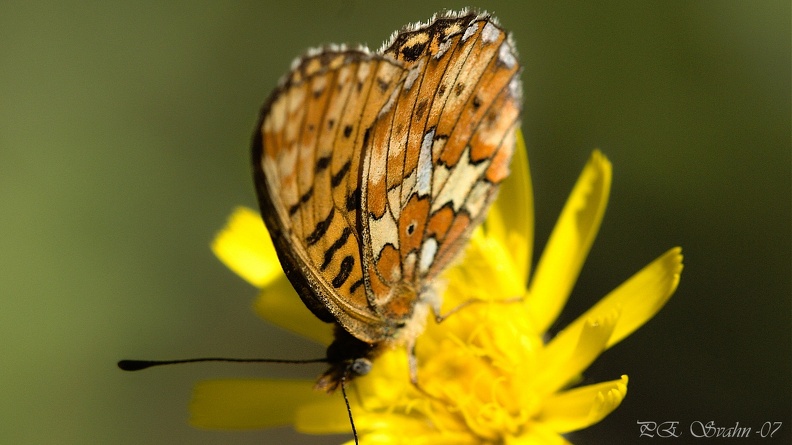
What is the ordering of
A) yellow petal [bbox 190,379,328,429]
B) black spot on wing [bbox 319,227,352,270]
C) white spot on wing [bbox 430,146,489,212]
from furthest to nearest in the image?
yellow petal [bbox 190,379,328,429], white spot on wing [bbox 430,146,489,212], black spot on wing [bbox 319,227,352,270]

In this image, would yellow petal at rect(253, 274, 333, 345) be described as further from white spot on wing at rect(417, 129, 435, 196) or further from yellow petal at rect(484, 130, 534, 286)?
white spot on wing at rect(417, 129, 435, 196)

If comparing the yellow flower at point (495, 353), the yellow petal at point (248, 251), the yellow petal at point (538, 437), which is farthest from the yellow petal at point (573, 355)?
the yellow petal at point (248, 251)

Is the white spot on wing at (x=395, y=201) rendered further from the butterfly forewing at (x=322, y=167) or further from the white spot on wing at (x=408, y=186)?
the butterfly forewing at (x=322, y=167)

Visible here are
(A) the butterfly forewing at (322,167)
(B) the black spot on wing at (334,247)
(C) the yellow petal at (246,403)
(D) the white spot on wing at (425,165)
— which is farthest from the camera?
(C) the yellow petal at (246,403)

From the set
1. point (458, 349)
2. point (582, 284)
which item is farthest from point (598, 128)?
point (458, 349)

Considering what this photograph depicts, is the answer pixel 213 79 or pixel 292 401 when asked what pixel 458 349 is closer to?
pixel 292 401

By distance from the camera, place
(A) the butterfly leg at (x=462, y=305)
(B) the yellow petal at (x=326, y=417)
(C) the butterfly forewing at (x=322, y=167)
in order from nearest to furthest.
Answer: (C) the butterfly forewing at (x=322, y=167)
(A) the butterfly leg at (x=462, y=305)
(B) the yellow petal at (x=326, y=417)

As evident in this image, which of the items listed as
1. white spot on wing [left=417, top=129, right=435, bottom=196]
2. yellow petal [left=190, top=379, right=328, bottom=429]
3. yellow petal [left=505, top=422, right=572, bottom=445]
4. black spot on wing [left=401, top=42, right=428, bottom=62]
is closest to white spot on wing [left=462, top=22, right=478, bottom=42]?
black spot on wing [left=401, top=42, right=428, bottom=62]

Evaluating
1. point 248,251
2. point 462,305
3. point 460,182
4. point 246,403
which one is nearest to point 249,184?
point 248,251
